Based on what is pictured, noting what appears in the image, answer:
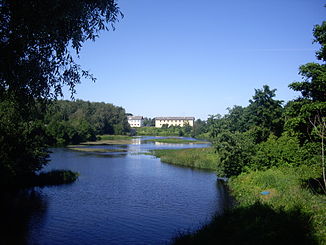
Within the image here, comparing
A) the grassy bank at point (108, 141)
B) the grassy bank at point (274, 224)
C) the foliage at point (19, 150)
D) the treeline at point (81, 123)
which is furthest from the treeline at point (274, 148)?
the grassy bank at point (108, 141)

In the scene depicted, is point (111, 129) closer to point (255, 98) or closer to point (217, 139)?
point (255, 98)

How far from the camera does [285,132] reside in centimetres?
3891

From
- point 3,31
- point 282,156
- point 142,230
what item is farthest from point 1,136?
point 282,156

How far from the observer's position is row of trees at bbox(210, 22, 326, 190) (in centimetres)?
2083

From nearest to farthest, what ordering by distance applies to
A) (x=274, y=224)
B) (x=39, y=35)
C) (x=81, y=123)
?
1. (x=39, y=35)
2. (x=274, y=224)
3. (x=81, y=123)

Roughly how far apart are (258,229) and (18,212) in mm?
17845

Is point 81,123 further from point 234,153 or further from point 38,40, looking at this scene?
point 38,40

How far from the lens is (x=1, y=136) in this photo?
26266 millimetres

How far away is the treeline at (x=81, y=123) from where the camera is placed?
88.6 metres

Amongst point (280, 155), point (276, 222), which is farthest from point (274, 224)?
Result: point (280, 155)

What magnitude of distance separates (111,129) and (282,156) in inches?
4837

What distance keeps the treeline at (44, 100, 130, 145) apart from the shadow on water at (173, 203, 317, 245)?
57.6 metres

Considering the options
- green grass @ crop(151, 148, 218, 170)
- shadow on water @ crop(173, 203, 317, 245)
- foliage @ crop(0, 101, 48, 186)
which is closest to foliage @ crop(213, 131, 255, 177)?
green grass @ crop(151, 148, 218, 170)

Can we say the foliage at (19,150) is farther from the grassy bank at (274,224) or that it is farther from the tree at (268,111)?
the tree at (268,111)
